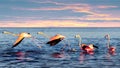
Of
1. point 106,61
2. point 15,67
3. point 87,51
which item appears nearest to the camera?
point 15,67

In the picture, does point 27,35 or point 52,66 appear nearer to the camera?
point 52,66

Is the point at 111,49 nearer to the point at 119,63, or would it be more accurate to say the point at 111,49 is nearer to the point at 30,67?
the point at 119,63

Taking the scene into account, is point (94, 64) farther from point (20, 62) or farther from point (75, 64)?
point (20, 62)

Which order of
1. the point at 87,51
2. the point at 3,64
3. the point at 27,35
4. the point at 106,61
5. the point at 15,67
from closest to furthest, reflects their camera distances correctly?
the point at 15,67 < the point at 3,64 < the point at 106,61 < the point at 27,35 < the point at 87,51

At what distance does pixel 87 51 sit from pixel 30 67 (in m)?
18.8

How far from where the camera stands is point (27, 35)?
168ft

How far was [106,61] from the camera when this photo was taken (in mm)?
46344

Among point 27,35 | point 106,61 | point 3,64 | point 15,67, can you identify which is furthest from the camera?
point 27,35

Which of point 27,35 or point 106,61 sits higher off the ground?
point 27,35

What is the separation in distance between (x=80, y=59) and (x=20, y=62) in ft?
26.8

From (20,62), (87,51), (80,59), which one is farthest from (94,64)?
(87,51)

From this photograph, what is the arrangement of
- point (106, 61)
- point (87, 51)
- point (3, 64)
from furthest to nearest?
point (87, 51), point (106, 61), point (3, 64)

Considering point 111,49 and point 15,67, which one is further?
point 111,49

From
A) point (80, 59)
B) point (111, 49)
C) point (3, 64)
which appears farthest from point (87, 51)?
point (3, 64)
